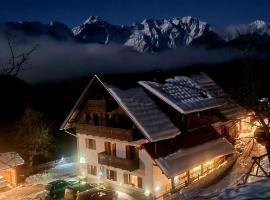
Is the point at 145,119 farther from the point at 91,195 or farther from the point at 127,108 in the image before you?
the point at 91,195

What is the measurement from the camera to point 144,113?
112 feet

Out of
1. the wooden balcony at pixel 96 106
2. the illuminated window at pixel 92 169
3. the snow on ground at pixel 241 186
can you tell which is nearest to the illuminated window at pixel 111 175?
the illuminated window at pixel 92 169

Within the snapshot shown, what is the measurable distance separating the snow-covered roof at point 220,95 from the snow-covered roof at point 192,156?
3779 mm

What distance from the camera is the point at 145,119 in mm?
33438

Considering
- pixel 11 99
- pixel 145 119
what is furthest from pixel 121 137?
pixel 11 99

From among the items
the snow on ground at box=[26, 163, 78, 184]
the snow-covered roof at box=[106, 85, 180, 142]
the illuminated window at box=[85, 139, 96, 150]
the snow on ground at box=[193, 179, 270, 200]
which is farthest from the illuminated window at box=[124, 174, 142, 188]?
the snow on ground at box=[193, 179, 270, 200]

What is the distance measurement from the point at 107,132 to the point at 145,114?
4584 mm

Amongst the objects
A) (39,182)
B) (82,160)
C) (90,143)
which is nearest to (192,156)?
(90,143)

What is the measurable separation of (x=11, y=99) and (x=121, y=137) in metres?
58.4

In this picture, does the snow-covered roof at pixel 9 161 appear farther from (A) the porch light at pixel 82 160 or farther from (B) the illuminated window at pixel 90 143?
(B) the illuminated window at pixel 90 143

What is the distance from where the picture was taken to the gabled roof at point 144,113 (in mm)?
32375

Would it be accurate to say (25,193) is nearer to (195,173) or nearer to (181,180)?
(181,180)

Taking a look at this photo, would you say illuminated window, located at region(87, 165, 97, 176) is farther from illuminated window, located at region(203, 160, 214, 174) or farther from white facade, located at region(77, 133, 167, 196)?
illuminated window, located at region(203, 160, 214, 174)

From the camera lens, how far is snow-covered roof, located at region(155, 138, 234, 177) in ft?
106
